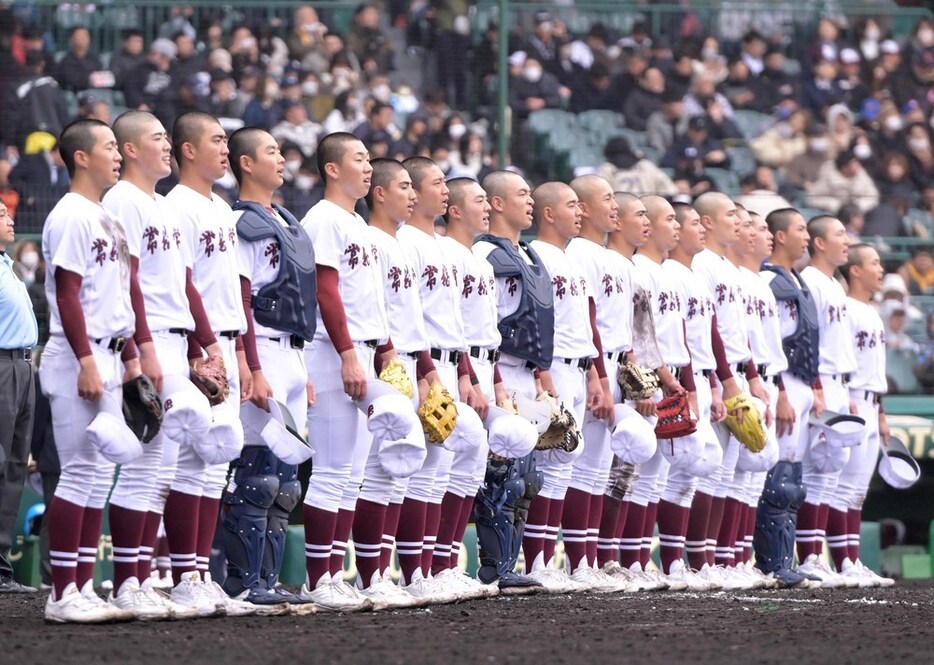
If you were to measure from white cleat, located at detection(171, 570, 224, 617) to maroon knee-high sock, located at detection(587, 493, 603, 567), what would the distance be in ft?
10.9

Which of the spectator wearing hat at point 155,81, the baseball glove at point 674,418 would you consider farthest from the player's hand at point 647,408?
the spectator wearing hat at point 155,81

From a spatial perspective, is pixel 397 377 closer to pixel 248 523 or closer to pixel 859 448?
pixel 248 523

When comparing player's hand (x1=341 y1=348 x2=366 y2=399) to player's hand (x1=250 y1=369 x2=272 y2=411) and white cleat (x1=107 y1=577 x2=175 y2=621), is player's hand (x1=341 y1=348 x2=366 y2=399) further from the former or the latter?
white cleat (x1=107 y1=577 x2=175 y2=621)

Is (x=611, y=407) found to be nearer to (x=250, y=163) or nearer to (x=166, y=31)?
(x=250, y=163)

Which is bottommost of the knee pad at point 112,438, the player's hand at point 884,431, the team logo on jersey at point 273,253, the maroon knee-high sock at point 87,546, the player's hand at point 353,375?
the maroon knee-high sock at point 87,546

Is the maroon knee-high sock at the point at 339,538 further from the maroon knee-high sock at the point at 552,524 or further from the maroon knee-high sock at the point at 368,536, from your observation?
the maroon knee-high sock at the point at 552,524

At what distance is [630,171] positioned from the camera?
56.2 ft

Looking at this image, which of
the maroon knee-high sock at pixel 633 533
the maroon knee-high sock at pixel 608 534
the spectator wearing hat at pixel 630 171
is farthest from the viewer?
the spectator wearing hat at pixel 630 171

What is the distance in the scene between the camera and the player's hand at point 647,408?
10.6 meters

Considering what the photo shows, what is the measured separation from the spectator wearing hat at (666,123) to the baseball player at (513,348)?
841 centimetres

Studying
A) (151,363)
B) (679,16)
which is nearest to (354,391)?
(151,363)

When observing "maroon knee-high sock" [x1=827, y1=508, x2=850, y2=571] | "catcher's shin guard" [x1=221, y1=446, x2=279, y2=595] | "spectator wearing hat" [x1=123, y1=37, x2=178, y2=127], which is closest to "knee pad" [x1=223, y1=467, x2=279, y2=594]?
"catcher's shin guard" [x1=221, y1=446, x2=279, y2=595]

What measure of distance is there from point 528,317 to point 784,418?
268 cm

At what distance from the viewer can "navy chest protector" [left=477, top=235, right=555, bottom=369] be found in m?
9.81
